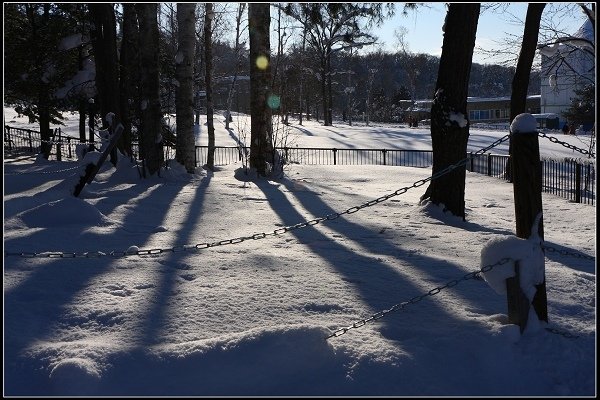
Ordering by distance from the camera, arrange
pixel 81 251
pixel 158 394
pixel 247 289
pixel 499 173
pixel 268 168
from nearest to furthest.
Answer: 1. pixel 158 394
2. pixel 247 289
3. pixel 81 251
4. pixel 268 168
5. pixel 499 173

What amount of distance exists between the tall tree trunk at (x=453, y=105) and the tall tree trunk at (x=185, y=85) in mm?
7263

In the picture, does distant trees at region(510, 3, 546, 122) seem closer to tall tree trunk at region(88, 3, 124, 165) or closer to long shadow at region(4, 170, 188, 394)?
tall tree trunk at region(88, 3, 124, 165)

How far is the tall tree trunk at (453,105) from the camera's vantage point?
8.79 m

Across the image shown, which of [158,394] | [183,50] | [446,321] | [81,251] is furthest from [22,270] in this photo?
[183,50]

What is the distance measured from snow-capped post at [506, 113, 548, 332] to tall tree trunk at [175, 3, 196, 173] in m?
11.4

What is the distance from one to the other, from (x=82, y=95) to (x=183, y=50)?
835 cm

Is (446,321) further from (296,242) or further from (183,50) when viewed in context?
(183,50)

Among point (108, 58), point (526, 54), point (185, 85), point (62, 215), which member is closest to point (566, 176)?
point (526, 54)

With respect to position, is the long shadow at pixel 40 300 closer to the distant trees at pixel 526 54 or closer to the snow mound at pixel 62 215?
the snow mound at pixel 62 215

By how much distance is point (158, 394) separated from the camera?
308 centimetres

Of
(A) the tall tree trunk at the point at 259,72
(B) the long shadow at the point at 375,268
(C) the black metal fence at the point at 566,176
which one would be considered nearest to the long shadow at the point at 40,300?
(B) the long shadow at the point at 375,268

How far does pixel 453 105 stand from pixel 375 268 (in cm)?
443

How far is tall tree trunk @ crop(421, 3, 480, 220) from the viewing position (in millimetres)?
8789

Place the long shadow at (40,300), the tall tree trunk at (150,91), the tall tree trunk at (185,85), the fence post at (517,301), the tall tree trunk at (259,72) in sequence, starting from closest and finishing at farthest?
the long shadow at (40,300), the fence post at (517,301), the tall tree trunk at (150,91), the tall tree trunk at (259,72), the tall tree trunk at (185,85)
